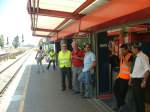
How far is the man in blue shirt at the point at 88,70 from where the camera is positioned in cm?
1117

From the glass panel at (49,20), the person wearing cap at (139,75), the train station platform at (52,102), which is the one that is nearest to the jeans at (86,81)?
the train station platform at (52,102)

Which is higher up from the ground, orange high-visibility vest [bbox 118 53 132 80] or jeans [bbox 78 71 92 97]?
orange high-visibility vest [bbox 118 53 132 80]

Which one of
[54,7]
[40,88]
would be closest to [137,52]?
[54,7]

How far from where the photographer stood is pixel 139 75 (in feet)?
25.2

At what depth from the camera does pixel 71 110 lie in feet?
32.1

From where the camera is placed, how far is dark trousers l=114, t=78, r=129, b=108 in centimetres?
887

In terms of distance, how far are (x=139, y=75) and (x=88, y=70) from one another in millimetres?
3755

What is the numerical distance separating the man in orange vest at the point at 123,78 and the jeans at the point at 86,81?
2.47 m

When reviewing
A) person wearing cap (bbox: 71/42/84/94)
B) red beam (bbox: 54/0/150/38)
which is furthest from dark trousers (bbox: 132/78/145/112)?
person wearing cap (bbox: 71/42/84/94)

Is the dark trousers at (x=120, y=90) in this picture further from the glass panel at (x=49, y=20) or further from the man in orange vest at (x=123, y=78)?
the glass panel at (x=49, y=20)

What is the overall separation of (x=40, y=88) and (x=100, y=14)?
623cm

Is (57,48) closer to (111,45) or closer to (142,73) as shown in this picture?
(111,45)

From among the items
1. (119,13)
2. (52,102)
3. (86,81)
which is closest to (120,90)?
(119,13)

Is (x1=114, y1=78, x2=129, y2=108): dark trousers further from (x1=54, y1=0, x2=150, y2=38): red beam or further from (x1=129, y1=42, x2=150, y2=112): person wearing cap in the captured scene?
(x1=54, y1=0, x2=150, y2=38): red beam
